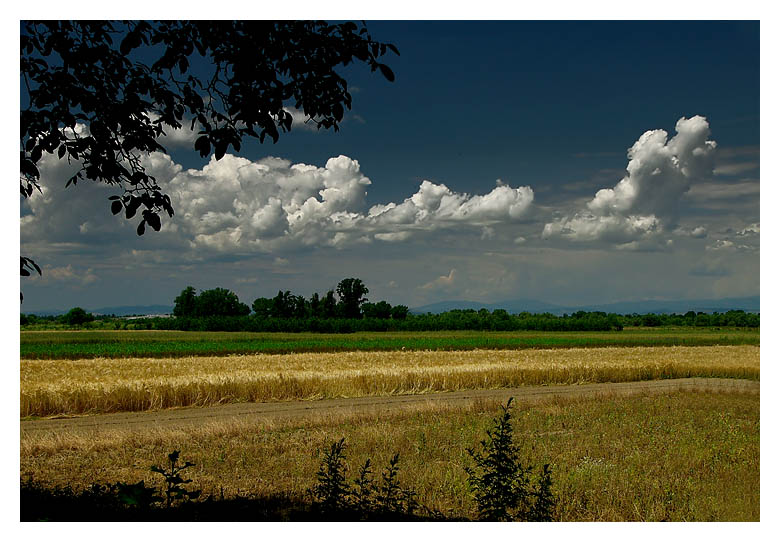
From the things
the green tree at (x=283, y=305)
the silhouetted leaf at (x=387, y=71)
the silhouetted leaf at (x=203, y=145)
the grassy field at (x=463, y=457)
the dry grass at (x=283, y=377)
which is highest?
the silhouetted leaf at (x=387, y=71)

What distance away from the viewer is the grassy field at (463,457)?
7570mm

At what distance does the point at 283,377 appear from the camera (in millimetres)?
21875

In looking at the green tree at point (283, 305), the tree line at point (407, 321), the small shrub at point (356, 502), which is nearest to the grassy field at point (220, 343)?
the tree line at point (407, 321)

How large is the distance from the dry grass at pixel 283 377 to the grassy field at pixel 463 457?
679 cm

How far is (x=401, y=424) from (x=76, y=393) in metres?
10.0

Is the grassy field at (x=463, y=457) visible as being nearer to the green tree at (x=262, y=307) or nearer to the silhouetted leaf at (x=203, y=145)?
the green tree at (x=262, y=307)

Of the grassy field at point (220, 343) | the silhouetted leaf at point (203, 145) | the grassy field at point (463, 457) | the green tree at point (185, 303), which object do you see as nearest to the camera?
the silhouetted leaf at point (203, 145)

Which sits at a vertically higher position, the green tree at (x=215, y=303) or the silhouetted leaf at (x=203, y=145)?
the silhouetted leaf at (x=203, y=145)

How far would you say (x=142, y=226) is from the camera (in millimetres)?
5031

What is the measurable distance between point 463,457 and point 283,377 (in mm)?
13014

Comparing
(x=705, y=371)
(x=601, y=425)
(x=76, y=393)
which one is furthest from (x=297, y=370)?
(x=705, y=371)

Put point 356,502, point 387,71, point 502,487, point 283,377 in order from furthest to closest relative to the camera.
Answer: point 283,377 → point 356,502 → point 502,487 → point 387,71

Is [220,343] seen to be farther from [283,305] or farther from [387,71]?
[387,71]

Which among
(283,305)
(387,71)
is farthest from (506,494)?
(283,305)
